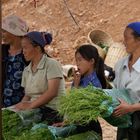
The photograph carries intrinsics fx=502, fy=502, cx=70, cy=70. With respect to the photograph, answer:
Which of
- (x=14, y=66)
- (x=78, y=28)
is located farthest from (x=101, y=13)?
(x=14, y=66)

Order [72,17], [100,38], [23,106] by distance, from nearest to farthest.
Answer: [23,106] < [100,38] < [72,17]

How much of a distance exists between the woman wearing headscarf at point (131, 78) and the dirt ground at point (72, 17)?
8.49m

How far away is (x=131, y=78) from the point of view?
3.96 meters

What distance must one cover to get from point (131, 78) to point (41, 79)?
36.2 inches

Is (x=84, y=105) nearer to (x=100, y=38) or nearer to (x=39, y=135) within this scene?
(x=39, y=135)

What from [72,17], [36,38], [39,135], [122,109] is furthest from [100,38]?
[122,109]

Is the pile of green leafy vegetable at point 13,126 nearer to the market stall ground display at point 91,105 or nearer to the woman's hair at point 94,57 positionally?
the market stall ground display at point 91,105

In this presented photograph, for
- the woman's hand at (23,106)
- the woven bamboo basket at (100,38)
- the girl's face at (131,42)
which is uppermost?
the girl's face at (131,42)

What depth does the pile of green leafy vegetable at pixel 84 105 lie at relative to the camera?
3.67 m

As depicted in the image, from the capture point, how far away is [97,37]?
12016 mm

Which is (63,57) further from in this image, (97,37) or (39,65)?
(39,65)

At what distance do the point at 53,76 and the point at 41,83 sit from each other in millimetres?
140

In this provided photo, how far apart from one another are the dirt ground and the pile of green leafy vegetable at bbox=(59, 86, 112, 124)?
8761 millimetres

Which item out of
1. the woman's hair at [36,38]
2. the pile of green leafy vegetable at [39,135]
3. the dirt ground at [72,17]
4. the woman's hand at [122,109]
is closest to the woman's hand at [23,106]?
the pile of green leafy vegetable at [39,135]
